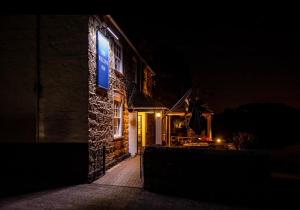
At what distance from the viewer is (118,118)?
14.5 m

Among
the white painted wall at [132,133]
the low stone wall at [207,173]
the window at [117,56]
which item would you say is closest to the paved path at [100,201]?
the low stone wall at [207,173]

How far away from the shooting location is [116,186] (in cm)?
946

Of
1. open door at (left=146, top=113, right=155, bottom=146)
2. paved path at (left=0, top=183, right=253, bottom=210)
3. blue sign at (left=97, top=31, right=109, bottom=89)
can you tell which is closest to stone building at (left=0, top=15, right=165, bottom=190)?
blue sign at (left=97, top=31, right=109, bottom=89)

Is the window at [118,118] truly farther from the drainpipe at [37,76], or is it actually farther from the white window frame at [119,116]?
the drainpipe at [37,76]

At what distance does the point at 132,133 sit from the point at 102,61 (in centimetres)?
655

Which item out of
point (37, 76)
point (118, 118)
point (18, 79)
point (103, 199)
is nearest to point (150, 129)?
point (118, 118)

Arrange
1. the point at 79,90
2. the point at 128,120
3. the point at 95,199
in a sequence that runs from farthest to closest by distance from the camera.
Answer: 1. the point at 128,120
2. the point at 79,90
3. the point at 95,199

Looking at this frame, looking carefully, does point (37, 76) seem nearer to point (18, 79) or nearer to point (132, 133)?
point (18, 79)

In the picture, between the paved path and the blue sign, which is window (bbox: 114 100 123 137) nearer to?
the blue sign

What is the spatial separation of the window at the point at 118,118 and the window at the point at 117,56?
5.11 ft

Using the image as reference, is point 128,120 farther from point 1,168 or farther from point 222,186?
point 222,186

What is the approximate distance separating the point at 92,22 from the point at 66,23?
847 mm

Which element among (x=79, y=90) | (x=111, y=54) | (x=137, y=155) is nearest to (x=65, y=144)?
(x=79, y=90)

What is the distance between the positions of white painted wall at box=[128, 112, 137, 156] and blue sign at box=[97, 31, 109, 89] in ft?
17.3
